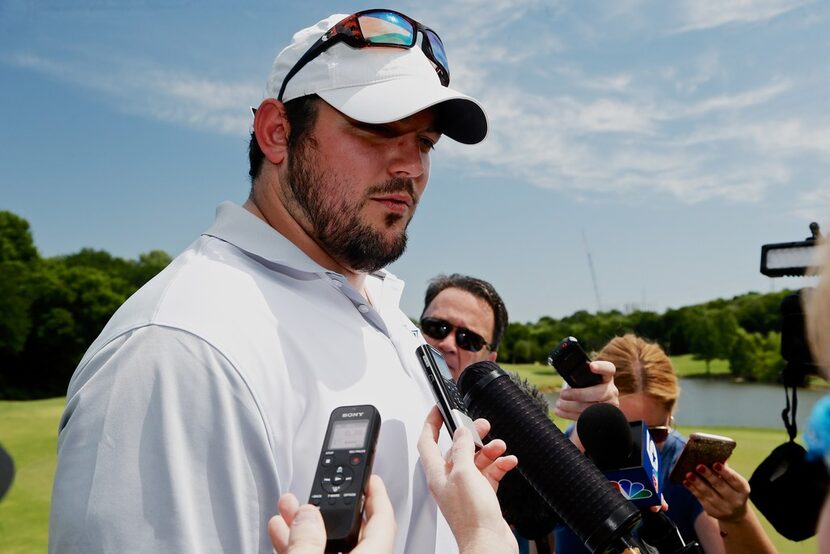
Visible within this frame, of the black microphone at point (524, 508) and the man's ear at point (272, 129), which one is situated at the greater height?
the man's ear at point (272, 129)

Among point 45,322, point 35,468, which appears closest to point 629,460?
point 35,468

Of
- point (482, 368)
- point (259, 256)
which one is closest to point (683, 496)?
point (482, 368)

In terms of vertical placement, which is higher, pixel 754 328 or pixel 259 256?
pixel 259 256

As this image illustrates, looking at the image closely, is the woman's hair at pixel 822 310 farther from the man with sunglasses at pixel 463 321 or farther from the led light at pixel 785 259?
the man with sunglasses at pixel 463 321

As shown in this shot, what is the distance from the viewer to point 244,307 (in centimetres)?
165

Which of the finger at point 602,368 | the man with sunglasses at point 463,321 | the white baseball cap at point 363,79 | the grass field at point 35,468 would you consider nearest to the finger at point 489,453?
the white baseball cap at point 363,79

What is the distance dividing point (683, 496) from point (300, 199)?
281 cm

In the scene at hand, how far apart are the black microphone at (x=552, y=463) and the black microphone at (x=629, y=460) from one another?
1.84 feet

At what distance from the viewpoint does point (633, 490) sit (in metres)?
2.42

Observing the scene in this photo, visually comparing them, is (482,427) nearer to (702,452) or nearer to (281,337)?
(281,337)

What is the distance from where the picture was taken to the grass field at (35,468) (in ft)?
35.4

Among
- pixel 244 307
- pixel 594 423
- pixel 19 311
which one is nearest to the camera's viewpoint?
pixel 244 307

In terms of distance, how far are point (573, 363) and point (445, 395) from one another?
3.70ft

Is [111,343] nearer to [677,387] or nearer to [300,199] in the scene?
[300,199]
